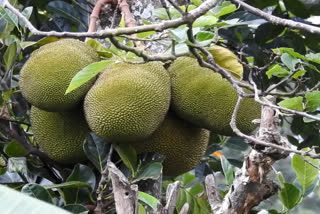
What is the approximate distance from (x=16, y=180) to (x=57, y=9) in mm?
489

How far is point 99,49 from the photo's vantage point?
1.36 m

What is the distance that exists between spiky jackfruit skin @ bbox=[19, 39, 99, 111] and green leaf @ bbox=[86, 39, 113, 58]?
39mm

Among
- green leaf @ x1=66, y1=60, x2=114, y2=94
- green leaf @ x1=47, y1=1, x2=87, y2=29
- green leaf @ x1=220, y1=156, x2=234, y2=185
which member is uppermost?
green leaf @ x1=66, y1=60, x2=114, y2=94

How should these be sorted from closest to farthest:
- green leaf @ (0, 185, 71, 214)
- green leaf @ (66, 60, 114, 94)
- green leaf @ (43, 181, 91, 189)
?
green leaf @ (0, 185, 71, 214)
green leaf @ (66, 60, 114, 94)
green leaf @ (43, 181, 91, 189)

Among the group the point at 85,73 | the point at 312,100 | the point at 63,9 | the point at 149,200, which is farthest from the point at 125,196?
the point at 63,9

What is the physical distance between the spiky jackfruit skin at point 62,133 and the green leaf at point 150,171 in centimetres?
14

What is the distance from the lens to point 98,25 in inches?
59.5

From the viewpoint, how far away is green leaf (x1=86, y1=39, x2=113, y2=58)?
4.39 feet

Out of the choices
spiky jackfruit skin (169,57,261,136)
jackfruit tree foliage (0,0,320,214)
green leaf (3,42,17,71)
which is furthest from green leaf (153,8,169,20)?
green leaf (3,42,17,71)

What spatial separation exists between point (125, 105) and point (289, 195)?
38 cm

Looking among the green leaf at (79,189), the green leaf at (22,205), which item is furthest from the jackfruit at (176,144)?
the green leaf at (22,205)

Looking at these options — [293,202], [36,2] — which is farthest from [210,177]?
[36,2]

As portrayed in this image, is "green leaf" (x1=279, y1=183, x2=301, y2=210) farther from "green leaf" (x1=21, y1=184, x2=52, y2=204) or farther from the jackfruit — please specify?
"green leaf" (x1=21, y1=184, x2=52, y2=204)

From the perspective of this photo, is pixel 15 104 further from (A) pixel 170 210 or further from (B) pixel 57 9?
(A) pixel 170 210
